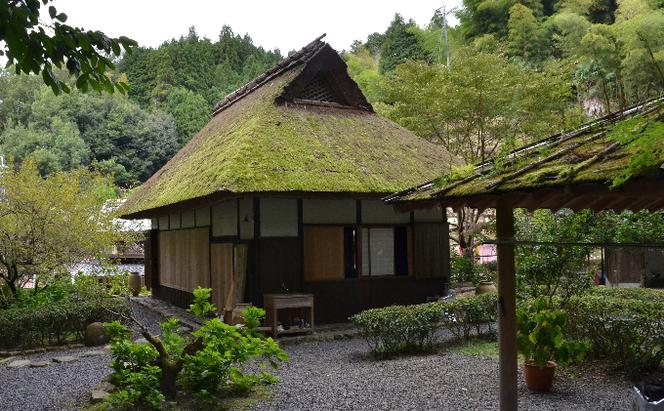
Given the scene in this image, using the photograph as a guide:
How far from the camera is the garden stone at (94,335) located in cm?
1036

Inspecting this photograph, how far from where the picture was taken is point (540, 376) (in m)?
6.34

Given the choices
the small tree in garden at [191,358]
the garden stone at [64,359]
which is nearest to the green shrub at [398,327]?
the small tree in garden at [191,358]

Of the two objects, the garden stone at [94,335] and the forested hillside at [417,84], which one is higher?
the forested hillside at [417,84]

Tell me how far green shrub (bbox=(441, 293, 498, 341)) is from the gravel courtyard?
2.99 ft

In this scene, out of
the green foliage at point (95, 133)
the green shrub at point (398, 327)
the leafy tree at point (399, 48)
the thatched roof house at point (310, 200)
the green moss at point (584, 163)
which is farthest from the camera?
the leafy tree at point (399, 48)

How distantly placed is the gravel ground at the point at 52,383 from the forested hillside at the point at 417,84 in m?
5.52

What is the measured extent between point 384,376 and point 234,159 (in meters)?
4.73

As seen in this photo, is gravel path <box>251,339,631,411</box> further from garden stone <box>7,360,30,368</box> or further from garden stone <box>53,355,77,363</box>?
garden stone <box>7,360,30,368</box>

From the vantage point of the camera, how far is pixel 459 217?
62.5 feet

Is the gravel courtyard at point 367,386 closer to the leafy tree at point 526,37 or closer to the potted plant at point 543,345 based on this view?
the potted plant at point 543,345

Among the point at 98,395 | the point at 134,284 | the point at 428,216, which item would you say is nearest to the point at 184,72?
the point at 134,284

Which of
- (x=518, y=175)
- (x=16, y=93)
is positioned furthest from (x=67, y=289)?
(x=16, y=93)

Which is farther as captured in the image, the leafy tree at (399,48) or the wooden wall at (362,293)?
the leafy tree at (399,48)

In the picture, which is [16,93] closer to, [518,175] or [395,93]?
[395,93]
